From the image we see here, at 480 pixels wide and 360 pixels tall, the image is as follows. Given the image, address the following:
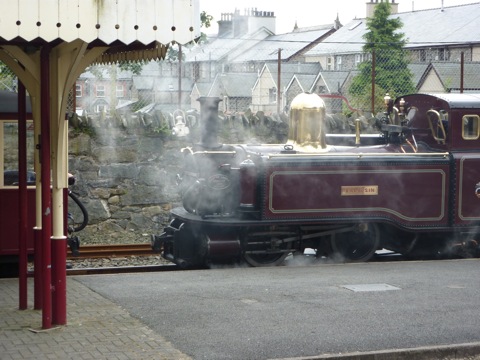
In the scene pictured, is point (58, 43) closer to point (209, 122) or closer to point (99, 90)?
point (209, 122)

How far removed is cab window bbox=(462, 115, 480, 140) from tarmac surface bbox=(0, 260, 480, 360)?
2455mm

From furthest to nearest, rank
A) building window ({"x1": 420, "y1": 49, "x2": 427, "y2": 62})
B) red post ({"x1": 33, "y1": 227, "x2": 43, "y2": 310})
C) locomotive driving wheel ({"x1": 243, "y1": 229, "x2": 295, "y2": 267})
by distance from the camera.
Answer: building window ({"x1": 420, "y1": 49, "x2": 427, "y2": 62}), locomotive driving wheel ({"x1": 243, "y1": 229, "x2": 295, "y2": 267}), red post ({"x1": 33, "y1": 227, "x2": 43, "y2": 310})

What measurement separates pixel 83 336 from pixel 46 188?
1.32 m

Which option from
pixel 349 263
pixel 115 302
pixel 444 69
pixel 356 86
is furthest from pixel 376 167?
pixel 444 69

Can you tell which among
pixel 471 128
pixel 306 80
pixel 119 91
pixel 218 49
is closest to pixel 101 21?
pixel 471 128

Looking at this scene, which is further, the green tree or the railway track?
the green tree

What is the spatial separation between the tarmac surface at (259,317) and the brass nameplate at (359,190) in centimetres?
151

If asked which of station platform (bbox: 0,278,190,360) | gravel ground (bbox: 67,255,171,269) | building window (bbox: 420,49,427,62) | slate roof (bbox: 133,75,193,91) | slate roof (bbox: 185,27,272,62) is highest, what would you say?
building window (bbox: 420,49,427,62)

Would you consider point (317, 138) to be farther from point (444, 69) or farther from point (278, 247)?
point (444, 69)

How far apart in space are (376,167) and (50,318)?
6.29 metres

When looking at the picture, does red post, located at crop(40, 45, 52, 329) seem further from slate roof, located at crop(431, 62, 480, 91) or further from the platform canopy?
slate roof, located at crop(431, 62, 480, 91)

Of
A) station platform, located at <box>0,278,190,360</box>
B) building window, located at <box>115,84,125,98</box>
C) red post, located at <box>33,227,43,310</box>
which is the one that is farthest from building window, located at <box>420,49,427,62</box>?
red post, located at <box>33,227,43,310</box>

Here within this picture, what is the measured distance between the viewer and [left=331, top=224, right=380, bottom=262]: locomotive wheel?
41.9 feet

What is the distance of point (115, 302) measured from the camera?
9008 mm
